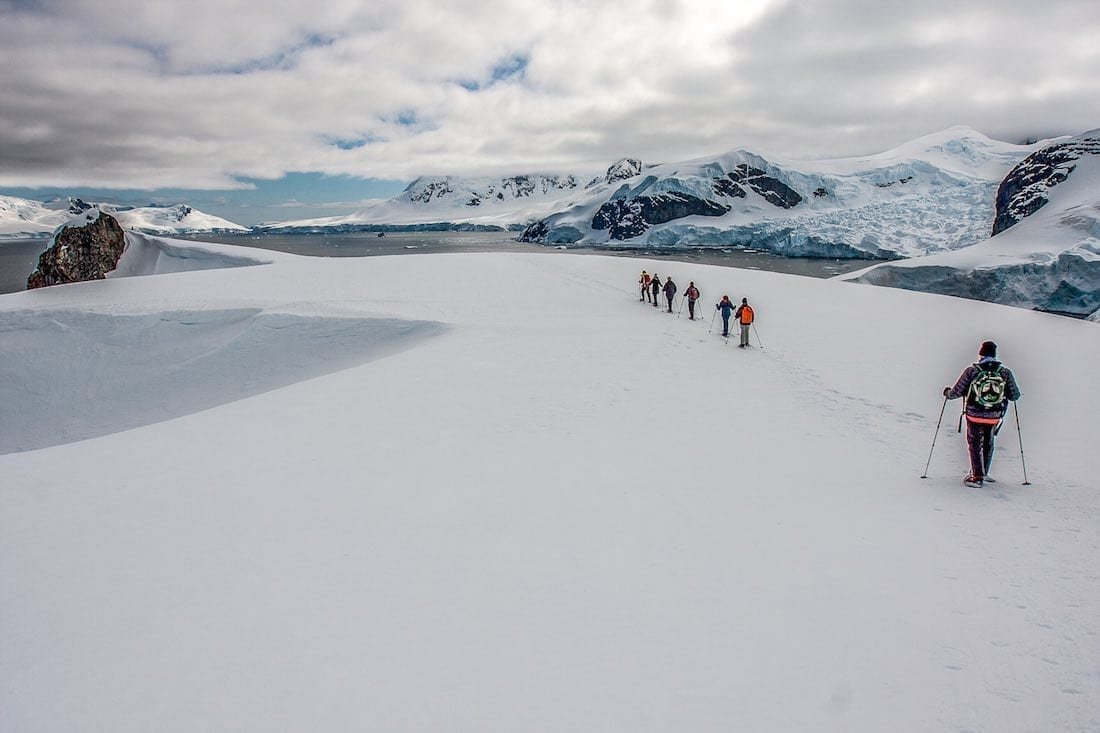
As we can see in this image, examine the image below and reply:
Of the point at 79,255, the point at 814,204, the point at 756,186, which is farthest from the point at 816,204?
the point at 79,255

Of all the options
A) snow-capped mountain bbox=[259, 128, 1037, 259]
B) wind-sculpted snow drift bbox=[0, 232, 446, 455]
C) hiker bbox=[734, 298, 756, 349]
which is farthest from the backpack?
snow-capped mountain bbox=[259, 128, 1037, 259]

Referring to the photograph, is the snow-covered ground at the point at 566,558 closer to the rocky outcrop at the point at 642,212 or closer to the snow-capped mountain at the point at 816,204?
the snow-capped mountain at the point at 816,204

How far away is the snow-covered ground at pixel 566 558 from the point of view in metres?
3.90

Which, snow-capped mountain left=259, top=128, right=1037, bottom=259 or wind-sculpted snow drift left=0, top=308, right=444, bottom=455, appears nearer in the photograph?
wind-sculpted snow drift left=0, top=308, right=444, bottom=455

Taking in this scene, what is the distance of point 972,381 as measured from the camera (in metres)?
7.12

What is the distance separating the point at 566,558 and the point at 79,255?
138 ft

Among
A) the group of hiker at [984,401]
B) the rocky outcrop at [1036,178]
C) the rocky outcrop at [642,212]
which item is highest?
the rocky outcrop at [642,212]

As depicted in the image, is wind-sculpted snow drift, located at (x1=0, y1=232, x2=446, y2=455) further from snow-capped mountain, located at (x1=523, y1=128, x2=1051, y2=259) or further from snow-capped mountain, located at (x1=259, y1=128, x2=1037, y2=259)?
snow-capped mountain, located at (x1=523, y1=128, x2=1051, y2=259)

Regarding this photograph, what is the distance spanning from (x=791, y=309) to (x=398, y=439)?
63.1 ft

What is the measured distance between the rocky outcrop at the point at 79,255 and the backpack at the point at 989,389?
4358 cm

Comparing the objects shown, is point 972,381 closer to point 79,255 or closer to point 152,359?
point 152,359

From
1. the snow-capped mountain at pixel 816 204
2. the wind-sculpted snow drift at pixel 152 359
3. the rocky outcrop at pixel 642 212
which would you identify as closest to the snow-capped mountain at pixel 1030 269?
the snow-capped mountain at pixel 816 204

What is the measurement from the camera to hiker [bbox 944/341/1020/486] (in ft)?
22.7

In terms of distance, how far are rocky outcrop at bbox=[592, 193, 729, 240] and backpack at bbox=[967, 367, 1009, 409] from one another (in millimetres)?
142928
